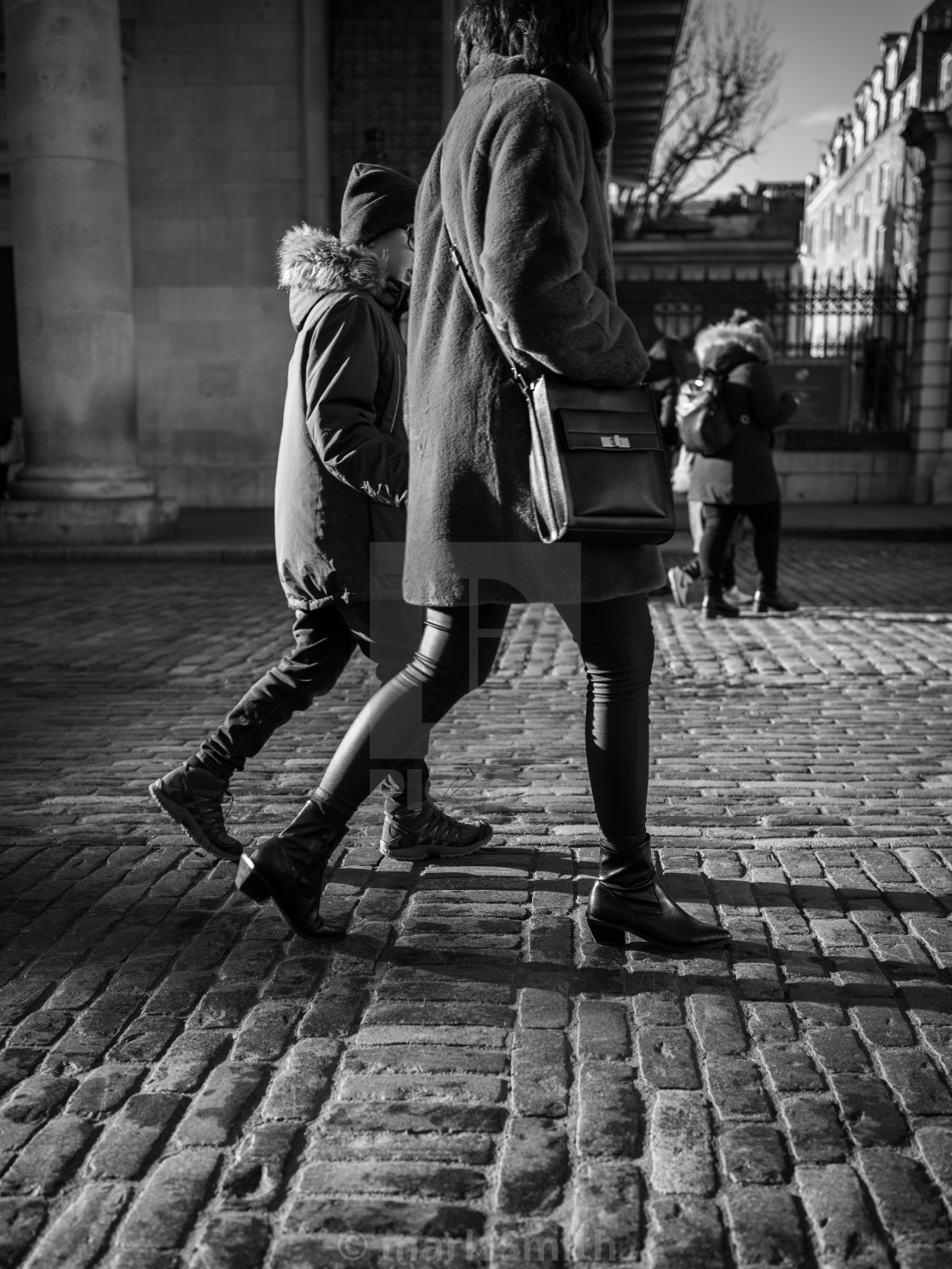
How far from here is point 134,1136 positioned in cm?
237

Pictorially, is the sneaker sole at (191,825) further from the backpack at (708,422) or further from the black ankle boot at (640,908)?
the backpack at (708,422)

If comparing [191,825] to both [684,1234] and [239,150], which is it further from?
[239,150]

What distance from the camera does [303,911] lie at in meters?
3.21

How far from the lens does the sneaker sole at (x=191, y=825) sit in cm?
387

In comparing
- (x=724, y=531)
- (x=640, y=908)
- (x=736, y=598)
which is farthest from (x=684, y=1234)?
(x=736, y=598)

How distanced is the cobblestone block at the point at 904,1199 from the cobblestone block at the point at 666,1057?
0.37m

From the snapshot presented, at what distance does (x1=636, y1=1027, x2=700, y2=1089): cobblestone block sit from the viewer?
2.56 meters

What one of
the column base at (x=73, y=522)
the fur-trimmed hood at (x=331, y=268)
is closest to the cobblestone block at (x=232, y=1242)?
the fur-trimmed hood at (x=331, y=268)

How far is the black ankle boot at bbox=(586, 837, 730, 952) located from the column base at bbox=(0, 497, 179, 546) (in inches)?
470

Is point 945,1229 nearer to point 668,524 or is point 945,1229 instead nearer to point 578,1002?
point 578,1002

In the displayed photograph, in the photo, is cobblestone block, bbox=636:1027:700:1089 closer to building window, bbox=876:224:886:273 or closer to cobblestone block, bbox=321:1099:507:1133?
cobblestone block, bbox=321:1099:507:1133

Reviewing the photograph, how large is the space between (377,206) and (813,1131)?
2539mm

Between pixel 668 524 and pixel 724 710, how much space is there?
3.33 m

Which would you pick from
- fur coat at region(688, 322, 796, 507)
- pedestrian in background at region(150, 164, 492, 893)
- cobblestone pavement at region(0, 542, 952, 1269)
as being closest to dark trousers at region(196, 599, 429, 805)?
pedestrian in background at region(150, 164, 492, 893)
